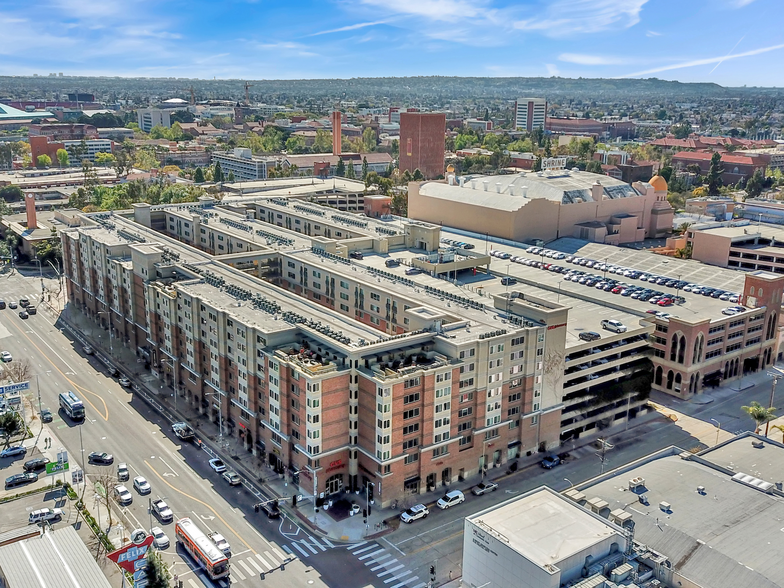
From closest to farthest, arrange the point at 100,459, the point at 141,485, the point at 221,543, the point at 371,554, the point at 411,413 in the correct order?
1. the point at 221,543
2. the point at 371,554
3. the point at 411,413
4. the point at 141,485
5. the point at 100,459

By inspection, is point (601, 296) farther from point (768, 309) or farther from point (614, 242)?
point (614, 242)

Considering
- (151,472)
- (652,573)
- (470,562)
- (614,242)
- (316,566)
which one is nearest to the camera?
(652,573)

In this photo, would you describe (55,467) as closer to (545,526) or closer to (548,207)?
(545,526)

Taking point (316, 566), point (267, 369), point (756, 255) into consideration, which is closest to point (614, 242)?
point (756, 255)

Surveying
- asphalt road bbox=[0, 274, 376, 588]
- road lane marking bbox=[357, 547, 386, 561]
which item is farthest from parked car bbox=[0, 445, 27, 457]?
road lane marking bbox=[357, 547, 386, 561]

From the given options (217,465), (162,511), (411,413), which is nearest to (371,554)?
(411,413)
